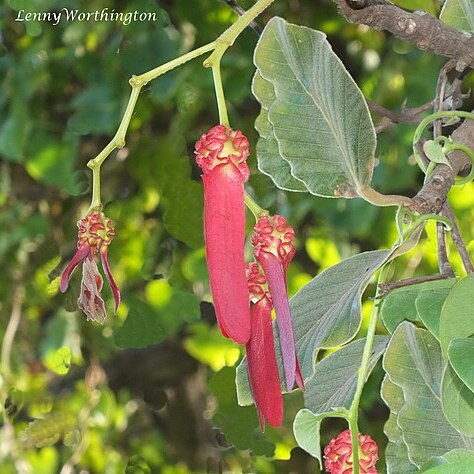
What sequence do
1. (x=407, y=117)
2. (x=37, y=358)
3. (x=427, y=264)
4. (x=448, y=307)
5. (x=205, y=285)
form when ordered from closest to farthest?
(x=448, y=307) < (x=407, y=117) < (x=205, y=285) < (x=427, y=264) < (x=37, y=358)

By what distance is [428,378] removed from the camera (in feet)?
1.55

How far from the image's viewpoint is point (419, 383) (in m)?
0.48

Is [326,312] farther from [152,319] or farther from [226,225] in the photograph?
[152,319]

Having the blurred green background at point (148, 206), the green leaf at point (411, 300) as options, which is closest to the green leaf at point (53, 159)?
the blurred green background at point (148, 206)

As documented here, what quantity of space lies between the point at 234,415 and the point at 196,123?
43cm

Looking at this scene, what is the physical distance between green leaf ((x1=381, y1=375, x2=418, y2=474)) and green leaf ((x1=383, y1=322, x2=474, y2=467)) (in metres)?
0.02

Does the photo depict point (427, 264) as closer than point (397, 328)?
No

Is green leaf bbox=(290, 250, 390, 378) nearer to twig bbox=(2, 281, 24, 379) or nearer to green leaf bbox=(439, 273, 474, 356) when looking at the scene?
green leaf bbox=(439, 273, 474, 356)

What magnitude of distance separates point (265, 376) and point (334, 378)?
14 centimetres

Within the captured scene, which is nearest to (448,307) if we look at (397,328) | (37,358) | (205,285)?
(397,328)

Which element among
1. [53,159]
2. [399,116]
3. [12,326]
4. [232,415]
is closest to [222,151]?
[399,116]

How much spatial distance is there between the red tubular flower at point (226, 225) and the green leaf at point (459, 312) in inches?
3.4

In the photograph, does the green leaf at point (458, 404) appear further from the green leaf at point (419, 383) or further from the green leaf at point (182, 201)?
the green leaf at point (182, 201)

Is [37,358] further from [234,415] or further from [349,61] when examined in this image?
[234,415]
